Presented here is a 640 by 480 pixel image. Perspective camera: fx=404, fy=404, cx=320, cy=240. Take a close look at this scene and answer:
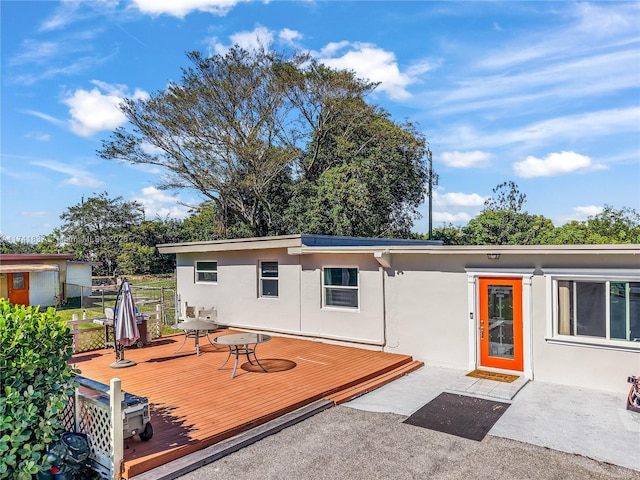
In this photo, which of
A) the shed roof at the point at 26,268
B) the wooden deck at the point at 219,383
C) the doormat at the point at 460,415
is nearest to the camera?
the wooden deck at the point at 219,383

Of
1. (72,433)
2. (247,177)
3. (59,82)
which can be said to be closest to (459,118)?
(247,177)

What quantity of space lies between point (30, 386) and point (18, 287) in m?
18.9

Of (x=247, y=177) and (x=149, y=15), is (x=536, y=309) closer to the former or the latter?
(x=149, y=15)

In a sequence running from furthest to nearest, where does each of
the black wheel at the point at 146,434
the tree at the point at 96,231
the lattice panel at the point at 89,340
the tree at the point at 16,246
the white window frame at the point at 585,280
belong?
1. the tree at the point at 16,246
2. the tree at the point at 96,231
3. the lattice panel at the point at 89,340
4. the white window frame at the point at 585,280
5. the black wheel at the point at 146,434

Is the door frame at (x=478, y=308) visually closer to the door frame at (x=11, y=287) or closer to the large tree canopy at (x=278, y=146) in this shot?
the large tree canopy at (x=278, y=146)

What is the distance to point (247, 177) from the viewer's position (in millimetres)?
21578

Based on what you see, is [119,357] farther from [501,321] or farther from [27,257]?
[27,257]

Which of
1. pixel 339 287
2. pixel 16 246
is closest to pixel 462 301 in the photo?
pixel 339 287

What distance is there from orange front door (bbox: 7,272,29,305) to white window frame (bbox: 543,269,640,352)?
71.1ft

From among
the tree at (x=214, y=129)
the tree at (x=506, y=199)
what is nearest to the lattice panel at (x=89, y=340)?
the tree at (x=214, y=129)

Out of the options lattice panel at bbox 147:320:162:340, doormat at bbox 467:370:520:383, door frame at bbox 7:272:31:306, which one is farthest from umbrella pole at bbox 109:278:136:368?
door frame at bbox 7:272:31:306

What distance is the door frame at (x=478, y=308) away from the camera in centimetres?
760

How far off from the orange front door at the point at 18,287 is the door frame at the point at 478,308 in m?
20.3

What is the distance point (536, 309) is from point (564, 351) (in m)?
0.85
